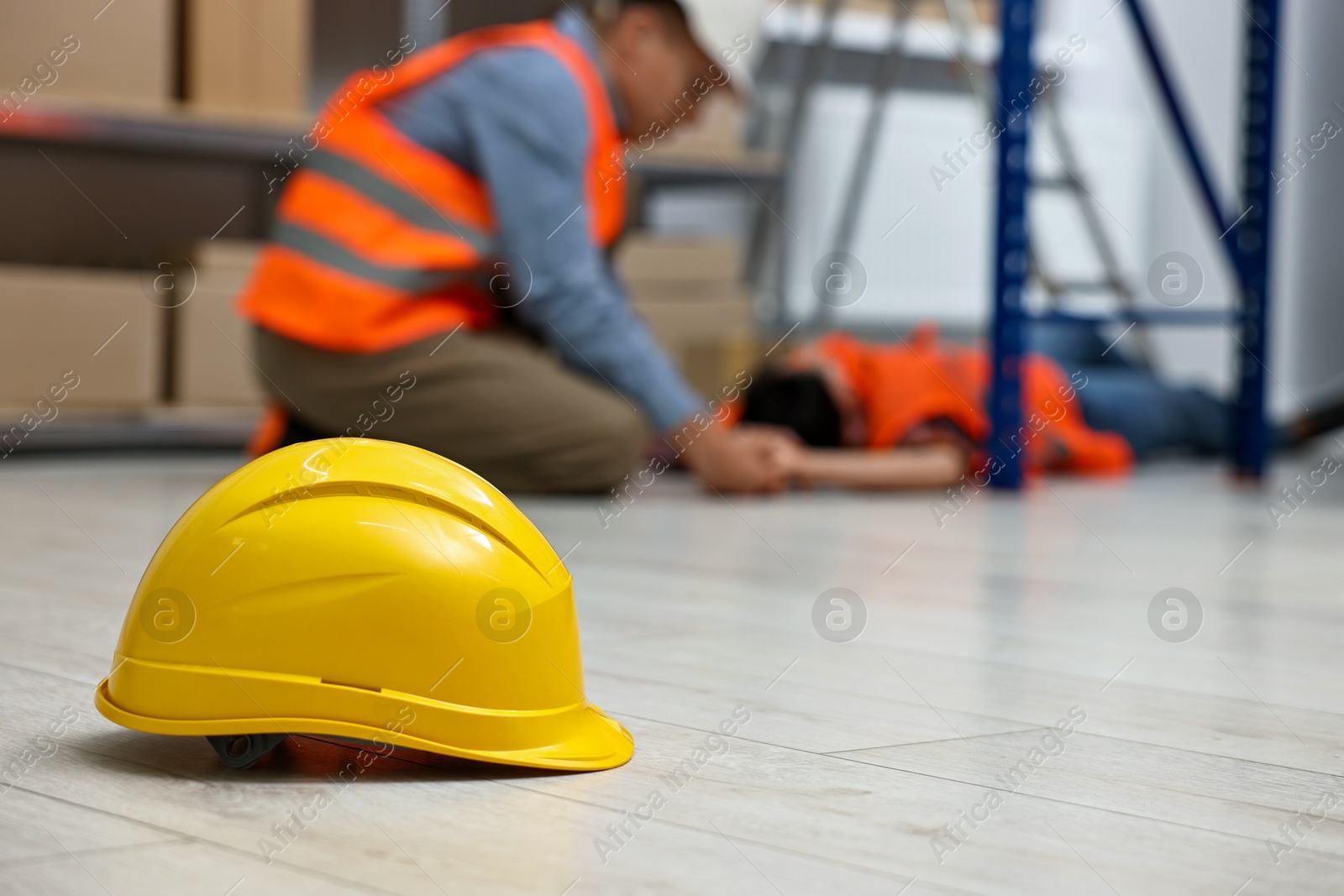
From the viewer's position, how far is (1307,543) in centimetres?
211

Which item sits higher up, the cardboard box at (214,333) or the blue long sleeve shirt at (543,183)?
the blue long sleeve shirt at (543,183)

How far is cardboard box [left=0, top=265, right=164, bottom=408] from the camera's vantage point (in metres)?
3.02

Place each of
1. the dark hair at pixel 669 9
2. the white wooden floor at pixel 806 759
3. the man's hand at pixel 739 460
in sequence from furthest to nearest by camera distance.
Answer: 1. the man's hand at pixel 739 460
2. the dark hair at pixel 669 9
3. the white wooden floor at pixel 806 759

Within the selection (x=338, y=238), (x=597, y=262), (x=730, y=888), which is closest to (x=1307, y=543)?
(x=597, y=262)

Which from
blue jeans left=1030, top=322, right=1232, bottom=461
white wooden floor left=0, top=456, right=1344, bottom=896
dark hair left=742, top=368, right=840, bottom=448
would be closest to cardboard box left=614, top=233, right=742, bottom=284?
dark hair left=742, top=368, right=840, bottom=448

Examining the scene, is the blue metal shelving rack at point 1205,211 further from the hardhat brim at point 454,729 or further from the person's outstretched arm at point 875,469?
the hardhat brim at point 454,729

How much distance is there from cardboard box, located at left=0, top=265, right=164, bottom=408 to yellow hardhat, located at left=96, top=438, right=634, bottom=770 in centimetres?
242

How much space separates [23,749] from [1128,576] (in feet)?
4.08

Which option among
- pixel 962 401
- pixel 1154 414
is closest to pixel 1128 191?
pixel 1154 414

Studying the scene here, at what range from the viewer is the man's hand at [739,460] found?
2.59m

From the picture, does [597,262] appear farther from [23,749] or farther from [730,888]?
[730,888]

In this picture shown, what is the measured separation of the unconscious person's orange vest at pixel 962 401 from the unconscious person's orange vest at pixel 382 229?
842 millimetres

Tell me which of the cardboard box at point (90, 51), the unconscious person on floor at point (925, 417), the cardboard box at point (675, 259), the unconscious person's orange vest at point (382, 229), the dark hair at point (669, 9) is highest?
the dark hair at point (669, 9)

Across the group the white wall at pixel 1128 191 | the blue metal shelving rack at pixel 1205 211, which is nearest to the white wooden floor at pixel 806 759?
the blue metal shelving rack at pixel 1205 211
